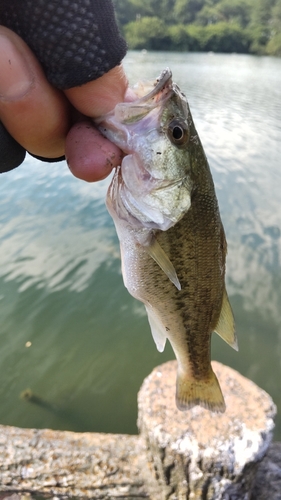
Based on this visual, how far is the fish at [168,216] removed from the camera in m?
1.54

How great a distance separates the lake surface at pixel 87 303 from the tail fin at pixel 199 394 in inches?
88.7

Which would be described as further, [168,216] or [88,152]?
[168,216]

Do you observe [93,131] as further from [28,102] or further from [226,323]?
[226,323]

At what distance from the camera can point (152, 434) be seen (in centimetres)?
239

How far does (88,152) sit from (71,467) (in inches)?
86.9

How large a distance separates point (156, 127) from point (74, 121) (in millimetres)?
A: 336

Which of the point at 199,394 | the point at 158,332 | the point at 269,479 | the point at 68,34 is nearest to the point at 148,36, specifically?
the point at 158,332

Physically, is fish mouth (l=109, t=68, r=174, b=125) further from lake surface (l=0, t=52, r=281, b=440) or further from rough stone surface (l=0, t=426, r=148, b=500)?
lake surface (l=0, t=52, r=281, b=440)

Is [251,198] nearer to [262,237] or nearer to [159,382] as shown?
[262,237]

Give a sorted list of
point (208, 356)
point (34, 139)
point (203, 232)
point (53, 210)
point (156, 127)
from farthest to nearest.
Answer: point (53, 210), point (208, 356), point (203, 232), point (156, 127), point (34, 139)

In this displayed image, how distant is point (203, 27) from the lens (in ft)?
260

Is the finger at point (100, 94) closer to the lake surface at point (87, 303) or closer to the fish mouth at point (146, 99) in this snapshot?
the fish mouth at point (146, 99)

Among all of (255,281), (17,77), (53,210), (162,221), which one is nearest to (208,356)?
(162,221)

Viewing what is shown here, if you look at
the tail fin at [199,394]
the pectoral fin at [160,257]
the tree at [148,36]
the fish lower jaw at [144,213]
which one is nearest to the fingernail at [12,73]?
the fish lower jaw at [144,213]
